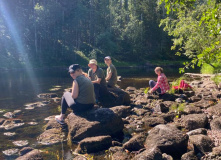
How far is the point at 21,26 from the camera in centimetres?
4775

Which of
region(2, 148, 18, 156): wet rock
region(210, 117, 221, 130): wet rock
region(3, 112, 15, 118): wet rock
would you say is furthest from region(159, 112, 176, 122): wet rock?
region(3, 112, 15, 118): wet rock

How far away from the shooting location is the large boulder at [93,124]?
7.64m

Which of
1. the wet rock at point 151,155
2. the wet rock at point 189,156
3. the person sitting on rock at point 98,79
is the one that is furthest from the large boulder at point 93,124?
the person sitting on rock at point 98,79

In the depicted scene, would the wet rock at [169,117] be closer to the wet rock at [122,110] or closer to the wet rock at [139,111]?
the wet rock at [139,111]

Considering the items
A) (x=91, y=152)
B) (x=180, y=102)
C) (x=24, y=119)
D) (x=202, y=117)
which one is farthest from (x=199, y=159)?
(x=24, y=119)

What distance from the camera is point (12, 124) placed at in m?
9.55

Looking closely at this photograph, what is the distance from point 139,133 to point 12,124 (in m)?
5.10

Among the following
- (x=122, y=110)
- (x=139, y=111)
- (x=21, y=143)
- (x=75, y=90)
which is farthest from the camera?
→ (x=139, y=111)

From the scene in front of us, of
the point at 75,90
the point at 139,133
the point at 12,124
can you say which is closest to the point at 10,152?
the point at 12,124

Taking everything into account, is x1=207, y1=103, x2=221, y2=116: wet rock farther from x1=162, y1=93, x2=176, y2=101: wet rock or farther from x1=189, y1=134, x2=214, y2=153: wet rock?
x1=162, y1=93, x2=176, y2=101: wet rock

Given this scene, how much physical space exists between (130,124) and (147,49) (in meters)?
52.9

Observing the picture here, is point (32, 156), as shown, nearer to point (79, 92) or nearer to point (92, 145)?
point (92, 145)

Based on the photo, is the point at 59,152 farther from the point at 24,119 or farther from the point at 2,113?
the point at 2,113

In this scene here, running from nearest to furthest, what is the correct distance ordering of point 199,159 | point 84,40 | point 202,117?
point 199,159, point 202,117, point 84,40
